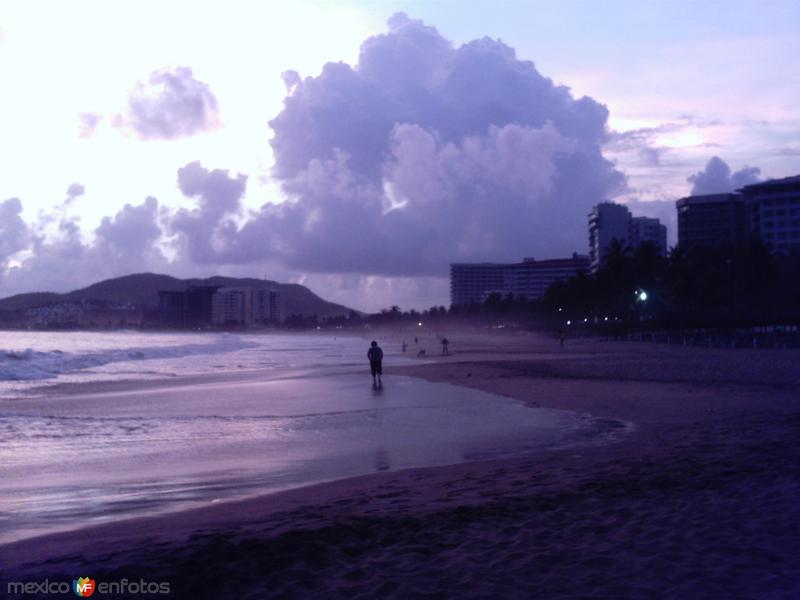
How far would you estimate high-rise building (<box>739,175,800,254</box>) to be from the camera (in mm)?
113062

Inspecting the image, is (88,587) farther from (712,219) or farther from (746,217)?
(712,219)

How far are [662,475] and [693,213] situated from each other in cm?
13873

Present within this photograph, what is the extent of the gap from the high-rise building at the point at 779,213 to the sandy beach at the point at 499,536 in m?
115

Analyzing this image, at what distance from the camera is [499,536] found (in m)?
6.16

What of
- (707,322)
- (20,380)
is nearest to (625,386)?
(20,380)

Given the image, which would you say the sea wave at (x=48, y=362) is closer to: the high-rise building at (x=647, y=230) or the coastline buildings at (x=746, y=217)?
the coastline buildings at (x=746, y=217)

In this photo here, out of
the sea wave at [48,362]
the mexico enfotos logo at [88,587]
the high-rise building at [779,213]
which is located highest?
the high-rise building at [779,213]

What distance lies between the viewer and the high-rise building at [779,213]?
113062mm

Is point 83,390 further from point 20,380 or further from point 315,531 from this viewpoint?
point 315,531

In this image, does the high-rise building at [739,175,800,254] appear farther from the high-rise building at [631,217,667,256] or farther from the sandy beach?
the sandy beach

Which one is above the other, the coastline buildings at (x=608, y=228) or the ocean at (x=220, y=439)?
the coastline buildings at (x=608, y=228)

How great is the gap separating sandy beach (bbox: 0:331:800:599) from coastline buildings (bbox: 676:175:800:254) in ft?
310

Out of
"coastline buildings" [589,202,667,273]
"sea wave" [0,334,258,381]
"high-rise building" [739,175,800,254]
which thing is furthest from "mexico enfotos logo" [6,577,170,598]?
"coastline buildings" [589,202,667,273]

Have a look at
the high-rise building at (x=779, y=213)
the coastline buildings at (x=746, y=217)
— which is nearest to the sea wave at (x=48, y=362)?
the coastline buildings at (x=746, y=217)
